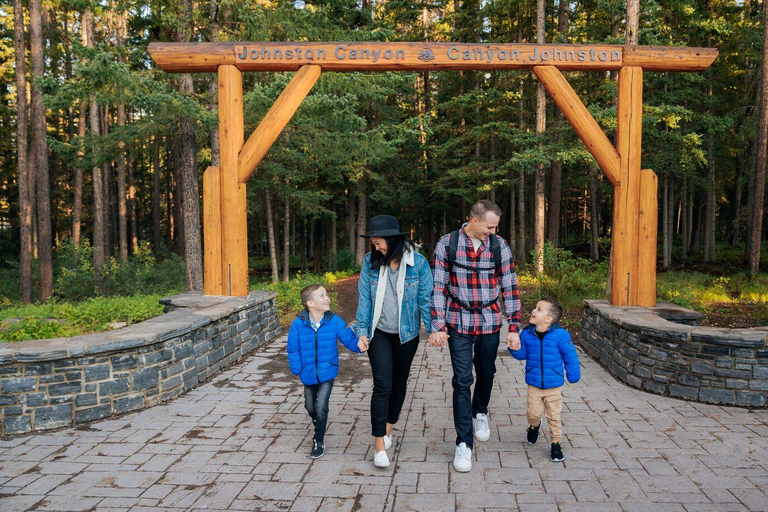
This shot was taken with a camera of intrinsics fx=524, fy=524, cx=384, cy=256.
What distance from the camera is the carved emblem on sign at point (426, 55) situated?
719cm

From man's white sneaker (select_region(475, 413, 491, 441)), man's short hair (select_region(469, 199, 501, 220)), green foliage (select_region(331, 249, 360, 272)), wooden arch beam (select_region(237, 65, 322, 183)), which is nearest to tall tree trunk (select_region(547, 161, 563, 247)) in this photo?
green foliage (select_region(331, 249, 360, 272))

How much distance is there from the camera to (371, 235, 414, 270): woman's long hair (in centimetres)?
386

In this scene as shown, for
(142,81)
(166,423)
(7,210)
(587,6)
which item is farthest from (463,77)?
(7,210)

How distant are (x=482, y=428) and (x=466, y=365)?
2.87 feet

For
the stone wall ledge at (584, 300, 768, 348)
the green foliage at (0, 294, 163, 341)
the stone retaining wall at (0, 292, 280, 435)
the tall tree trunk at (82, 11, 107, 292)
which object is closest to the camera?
the stone retaining wall at (0, 292, 280, 435)

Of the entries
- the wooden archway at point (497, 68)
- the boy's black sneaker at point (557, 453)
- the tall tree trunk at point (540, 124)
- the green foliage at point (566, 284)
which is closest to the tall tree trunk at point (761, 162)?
the green foliage at point (566, 284)

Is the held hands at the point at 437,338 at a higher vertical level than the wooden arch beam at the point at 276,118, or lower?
lower

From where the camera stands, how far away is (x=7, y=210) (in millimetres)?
28578

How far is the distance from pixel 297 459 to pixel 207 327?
2856mm

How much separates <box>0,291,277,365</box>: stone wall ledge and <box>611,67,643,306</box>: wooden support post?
17.6 feet

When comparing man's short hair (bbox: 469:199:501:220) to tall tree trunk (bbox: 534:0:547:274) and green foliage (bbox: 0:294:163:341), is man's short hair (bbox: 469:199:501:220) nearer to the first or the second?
green foliage (bbox: 0:294:163:341)

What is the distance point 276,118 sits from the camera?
7.43 meters

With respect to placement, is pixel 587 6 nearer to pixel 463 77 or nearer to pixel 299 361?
pixel 463 77

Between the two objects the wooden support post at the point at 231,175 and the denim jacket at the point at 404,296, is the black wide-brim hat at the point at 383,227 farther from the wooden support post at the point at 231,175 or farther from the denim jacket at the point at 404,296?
the wooden support post at the point at 231,175
